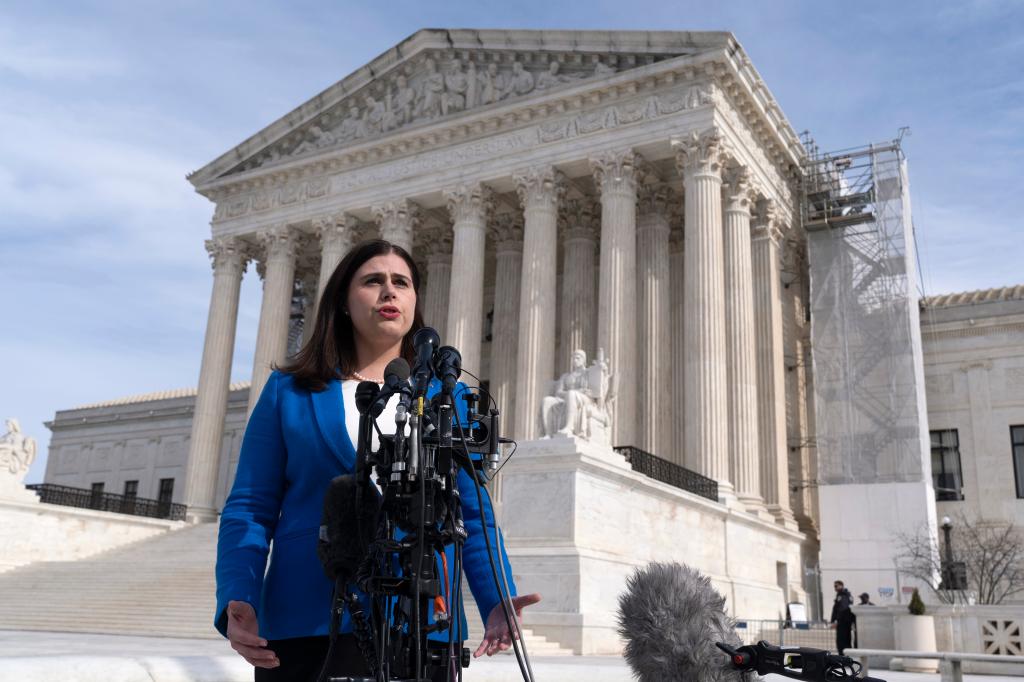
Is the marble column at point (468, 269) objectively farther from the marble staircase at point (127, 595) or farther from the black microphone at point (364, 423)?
the black microphone at point (364, 423)

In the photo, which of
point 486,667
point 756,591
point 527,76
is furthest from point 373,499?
point 527,76

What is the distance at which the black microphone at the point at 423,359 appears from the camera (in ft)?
7.77

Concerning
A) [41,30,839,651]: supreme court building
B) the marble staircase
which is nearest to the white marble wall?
the marble staircase

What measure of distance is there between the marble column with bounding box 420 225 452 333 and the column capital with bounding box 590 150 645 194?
8.73m

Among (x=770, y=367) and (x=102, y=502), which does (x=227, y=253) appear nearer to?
(x=102, y=502)

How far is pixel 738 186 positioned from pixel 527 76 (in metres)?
7.88

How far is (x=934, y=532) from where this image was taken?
28.2 metres

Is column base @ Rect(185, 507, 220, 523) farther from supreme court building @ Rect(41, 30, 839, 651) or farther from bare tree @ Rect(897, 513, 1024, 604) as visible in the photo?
bare tree @ Rect(897, 513, 1024, 604)

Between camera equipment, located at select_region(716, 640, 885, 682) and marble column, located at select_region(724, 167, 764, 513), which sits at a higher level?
marble column, located at select_region(724, 167, 764, 513)

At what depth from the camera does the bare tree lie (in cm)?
2589

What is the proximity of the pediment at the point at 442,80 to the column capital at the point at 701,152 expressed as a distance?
8.29ft

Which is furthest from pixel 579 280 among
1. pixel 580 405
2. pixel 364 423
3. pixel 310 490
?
pixel 364 423

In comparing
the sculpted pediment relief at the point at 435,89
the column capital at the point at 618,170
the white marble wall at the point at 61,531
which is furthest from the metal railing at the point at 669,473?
the white marble wall at the point at 61,531

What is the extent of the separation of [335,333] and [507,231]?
1263 inches
